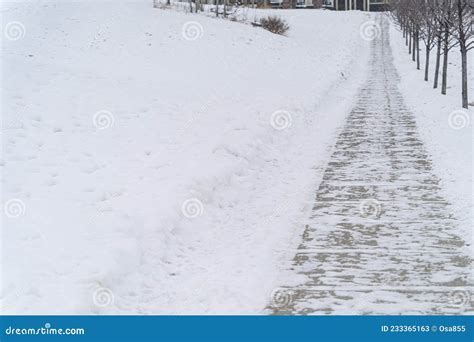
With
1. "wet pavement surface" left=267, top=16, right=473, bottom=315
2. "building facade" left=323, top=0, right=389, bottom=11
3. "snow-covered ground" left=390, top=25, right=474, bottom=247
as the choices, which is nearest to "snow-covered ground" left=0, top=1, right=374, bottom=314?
"wet pavement surface" left=267, top=16, right=473, bottom=315

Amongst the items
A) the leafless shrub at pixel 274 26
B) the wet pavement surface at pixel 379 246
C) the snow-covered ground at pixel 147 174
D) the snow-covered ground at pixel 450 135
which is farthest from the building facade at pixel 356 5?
the wet pavement surface at pixel 379 246

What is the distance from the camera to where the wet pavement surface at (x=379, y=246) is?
231 inches

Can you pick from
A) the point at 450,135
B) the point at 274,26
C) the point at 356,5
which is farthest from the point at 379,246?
the point at 356,5

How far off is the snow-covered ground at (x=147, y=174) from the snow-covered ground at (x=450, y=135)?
2.26 meters

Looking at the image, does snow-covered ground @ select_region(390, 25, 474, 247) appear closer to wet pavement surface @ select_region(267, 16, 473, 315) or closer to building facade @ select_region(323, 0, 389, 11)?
wet pavement surface @ select_region(267, 16, 473, 315)

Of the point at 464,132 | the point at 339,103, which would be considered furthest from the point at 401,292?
the point at 339,103

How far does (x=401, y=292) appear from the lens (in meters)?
6.05

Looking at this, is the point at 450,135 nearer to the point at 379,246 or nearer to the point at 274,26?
the point at 379,246

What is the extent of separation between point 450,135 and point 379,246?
26.7ft

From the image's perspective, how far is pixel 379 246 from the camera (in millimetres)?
7387

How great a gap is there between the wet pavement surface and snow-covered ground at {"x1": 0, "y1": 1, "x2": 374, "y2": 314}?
38cm

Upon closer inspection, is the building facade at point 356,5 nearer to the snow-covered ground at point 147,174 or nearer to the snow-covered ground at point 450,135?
the snow-covered ground at point 450,135

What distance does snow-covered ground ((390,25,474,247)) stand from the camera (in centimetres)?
915

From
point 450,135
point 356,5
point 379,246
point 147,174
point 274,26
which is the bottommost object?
point 379,246
